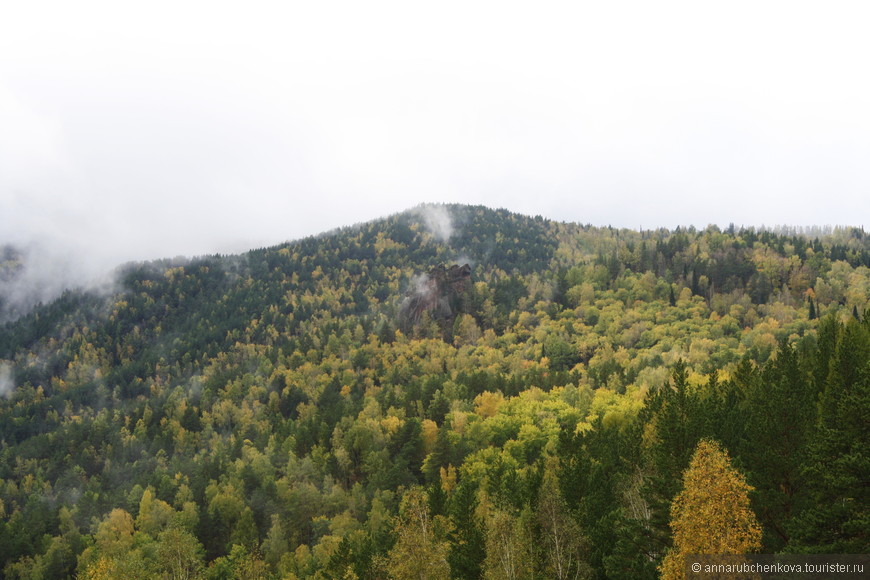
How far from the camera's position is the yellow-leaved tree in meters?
26.9

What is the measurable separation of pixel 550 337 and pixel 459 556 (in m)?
147

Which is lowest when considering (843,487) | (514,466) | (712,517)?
(514,466)

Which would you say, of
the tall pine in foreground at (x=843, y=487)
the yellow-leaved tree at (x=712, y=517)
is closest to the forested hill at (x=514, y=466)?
the tall pine in foreground at (x=843, y=487)

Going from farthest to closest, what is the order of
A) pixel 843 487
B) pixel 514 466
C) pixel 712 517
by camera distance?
pixel 514 466 < pixel 712 517 < pixel 843 487

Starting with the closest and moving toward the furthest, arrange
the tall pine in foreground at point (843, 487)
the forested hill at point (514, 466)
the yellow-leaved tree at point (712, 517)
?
the tall pine in foreground at point (843, 487) → the yellow-leaved tree at point (712, 517) → the forested hill at point (514, 466)

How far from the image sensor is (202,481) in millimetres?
130750

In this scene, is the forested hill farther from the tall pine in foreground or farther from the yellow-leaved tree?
the yellow-leaved tree

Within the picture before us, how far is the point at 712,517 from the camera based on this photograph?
26922 mm

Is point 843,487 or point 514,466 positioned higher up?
point 843,487

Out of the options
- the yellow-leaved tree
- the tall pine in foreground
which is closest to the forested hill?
the tall pine in foreground

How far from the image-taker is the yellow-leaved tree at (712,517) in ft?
88.3

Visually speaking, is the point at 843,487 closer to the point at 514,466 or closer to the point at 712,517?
the point at 712,517

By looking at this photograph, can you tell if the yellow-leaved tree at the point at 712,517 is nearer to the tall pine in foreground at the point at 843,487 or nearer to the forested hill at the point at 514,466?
the forested hill at the point at 514,466

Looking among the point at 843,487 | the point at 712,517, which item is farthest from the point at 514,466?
the point at 843,487
